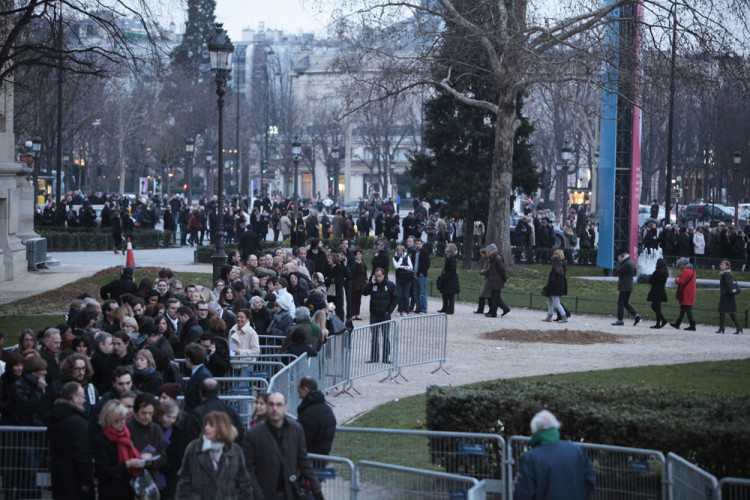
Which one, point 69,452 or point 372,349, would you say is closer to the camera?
point 69,452

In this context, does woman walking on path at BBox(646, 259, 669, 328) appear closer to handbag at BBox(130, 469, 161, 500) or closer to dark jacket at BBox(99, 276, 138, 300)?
dark jacket at BBox(99, 276, 138, 300)

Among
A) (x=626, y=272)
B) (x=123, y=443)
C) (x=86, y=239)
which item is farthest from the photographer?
(x=86, y=239)

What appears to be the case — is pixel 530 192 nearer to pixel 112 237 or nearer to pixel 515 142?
pixel 515 142

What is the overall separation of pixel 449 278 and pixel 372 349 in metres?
6.49

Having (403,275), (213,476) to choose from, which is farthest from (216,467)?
(403,275)

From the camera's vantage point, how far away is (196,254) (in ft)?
114

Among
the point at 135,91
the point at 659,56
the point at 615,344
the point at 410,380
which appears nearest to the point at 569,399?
the point at 410,380

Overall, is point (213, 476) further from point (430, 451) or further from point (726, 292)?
point (726, 292)

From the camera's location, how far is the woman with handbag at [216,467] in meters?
7.60

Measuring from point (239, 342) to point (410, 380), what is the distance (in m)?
4.14

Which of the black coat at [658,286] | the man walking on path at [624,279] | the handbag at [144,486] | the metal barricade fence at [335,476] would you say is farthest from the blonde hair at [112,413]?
the black coat at [658,286]

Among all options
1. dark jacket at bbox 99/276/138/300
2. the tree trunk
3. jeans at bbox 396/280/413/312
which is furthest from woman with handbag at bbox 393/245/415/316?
the tree trunk

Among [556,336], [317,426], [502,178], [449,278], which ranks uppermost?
[502,178]

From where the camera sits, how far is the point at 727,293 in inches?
848
